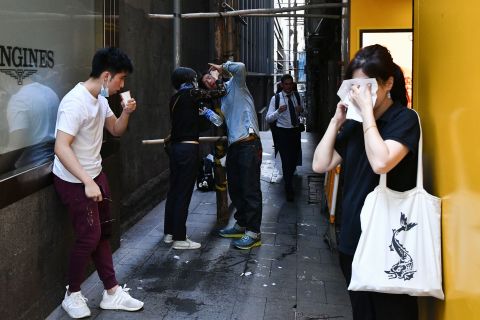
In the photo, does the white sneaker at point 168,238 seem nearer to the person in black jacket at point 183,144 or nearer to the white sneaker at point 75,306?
the person in black jacket at point 183,144

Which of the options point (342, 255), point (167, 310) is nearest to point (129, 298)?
point (167, 310)

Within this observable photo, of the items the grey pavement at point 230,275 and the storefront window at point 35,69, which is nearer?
the storefront window at point 35,69

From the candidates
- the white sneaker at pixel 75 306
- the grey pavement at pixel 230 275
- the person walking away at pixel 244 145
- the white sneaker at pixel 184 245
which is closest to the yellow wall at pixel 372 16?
the person walking away at pixel 244 145

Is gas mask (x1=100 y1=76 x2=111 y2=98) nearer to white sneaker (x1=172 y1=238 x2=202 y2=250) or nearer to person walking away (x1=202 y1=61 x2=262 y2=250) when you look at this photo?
person walking away (x1=202 y1=61 x2=262 y2=250)

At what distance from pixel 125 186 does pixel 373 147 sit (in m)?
4.64

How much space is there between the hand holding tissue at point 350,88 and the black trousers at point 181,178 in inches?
124

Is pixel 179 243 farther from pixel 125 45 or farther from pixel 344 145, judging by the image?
pixel 344 145

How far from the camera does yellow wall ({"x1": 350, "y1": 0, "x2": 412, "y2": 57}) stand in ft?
17.6

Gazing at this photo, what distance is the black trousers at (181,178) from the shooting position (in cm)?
536

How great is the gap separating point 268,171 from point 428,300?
26.2ft

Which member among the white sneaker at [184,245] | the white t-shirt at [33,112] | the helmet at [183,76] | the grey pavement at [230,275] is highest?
the helmet at [183,76]

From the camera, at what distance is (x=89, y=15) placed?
4605 millimetres

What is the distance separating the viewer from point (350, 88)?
231 centimetres

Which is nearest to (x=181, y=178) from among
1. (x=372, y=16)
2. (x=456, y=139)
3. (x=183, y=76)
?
(x=183, y=76)
